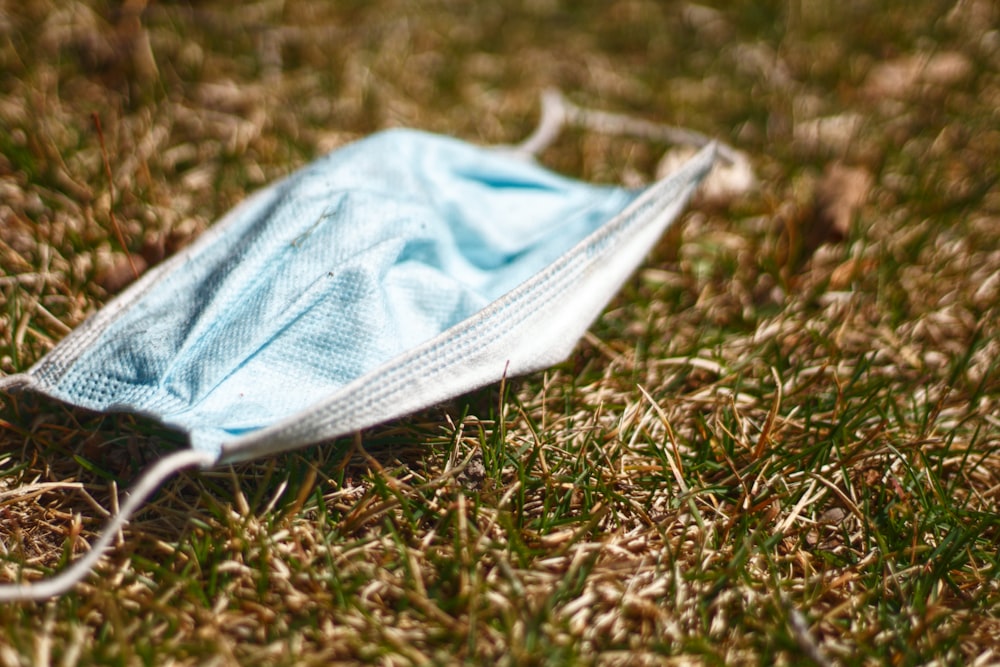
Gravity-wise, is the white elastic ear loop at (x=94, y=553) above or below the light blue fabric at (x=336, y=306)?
below

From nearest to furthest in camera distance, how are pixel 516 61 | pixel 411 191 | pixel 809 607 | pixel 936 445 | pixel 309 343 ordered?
pixel 809 607, pixel 309 343, pixel 936 445, pixel 411 191, pixel 516 61

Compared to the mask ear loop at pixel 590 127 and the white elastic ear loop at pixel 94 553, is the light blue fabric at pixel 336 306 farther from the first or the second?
the mask ear loop at pixel 590 127

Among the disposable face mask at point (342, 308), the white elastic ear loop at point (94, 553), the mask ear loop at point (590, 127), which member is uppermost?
the mask ear loop at point (590, 127)

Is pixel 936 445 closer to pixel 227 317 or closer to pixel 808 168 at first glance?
pixel 808 168

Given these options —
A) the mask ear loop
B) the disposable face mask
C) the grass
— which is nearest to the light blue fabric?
the disposable face mask

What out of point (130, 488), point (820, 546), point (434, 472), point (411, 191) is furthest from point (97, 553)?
point (820, 546)

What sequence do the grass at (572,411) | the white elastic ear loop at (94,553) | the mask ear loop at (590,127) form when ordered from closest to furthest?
the white elastic ear loop at (94,553) < the grass at (572,411) < the mask ear loop at (590,127)

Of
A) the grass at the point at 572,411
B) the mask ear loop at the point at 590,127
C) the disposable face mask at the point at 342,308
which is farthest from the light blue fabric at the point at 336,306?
the mask ear loop at the point at 590,127

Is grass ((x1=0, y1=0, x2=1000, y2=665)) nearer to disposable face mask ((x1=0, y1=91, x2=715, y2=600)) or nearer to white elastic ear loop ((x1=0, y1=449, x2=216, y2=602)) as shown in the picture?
white elastic ear loop ((x1=0, y1=449, x2=216, y2=602))
